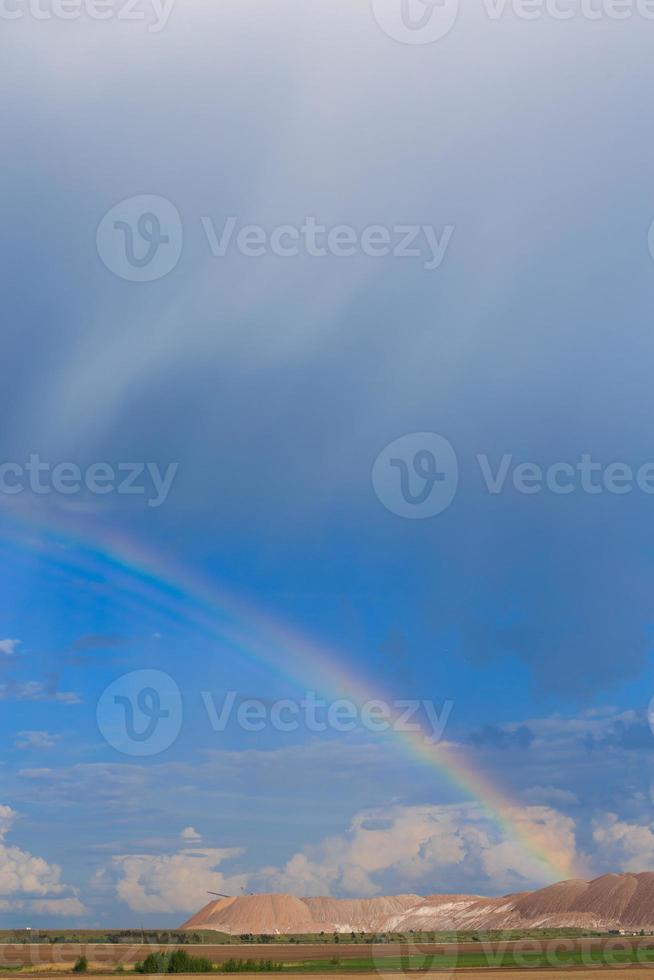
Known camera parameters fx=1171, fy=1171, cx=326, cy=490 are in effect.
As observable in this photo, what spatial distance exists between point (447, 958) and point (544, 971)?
4541cm

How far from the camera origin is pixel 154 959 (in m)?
119

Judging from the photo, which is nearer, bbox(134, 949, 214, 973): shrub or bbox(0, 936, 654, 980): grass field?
bbox(0, 936, 654, 980): grass field

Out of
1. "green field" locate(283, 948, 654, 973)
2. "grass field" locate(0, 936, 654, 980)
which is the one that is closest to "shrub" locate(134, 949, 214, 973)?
"grass field" locate(0, 936, 654, 980)

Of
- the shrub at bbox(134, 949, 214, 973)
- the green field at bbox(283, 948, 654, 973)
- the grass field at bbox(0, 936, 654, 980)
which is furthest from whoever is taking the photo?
the green field at bbox(283, 948, 654, 973)

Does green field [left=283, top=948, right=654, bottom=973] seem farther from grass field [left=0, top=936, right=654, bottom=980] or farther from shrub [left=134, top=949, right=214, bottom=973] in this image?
shrub [left=134, top=949, right=214, bottom=973]

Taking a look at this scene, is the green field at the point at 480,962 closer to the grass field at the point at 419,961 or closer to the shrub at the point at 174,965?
the grass field at the point at 419,961

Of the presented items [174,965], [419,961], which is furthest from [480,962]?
[174,965]

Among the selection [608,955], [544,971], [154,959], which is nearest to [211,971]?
[154,959]

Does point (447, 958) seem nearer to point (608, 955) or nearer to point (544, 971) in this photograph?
point (608, 955)

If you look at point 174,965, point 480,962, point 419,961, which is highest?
point 419,961

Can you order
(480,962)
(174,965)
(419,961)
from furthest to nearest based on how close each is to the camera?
(419,961), (480,962), (174,965)

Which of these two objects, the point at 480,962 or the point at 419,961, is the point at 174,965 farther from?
the point at 480,962

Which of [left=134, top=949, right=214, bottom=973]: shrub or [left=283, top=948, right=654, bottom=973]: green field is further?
[left=283, top=948, right=654, bottom=973]: green field

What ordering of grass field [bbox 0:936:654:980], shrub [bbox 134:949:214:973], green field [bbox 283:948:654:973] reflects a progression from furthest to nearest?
1. green field [bbox 283:948:654:973]
2. shrub [bbox 134:949:214:973]
3. grass field [bbox 0:936:654:980]
